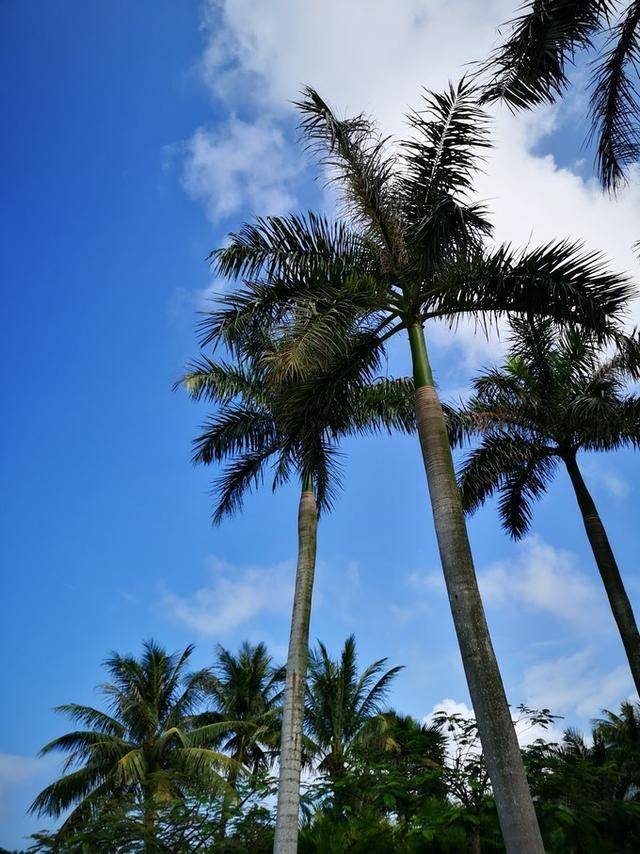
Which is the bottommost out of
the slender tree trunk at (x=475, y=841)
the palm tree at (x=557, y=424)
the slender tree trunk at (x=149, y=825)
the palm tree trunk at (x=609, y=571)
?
the slender tree trunk at (x=475, y=841)

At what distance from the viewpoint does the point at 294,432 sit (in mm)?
12125

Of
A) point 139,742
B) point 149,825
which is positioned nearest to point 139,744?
point 139,742

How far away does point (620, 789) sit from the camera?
1412cm

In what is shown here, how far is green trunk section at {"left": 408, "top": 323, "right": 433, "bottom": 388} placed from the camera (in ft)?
34.0

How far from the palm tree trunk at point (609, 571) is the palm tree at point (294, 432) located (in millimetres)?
4530

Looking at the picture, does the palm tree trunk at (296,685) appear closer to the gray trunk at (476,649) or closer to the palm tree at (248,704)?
the gray trunk at (476,649)

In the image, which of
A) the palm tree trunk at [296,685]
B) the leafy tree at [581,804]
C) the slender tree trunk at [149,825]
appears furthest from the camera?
the slender tree trunk at [149,825]

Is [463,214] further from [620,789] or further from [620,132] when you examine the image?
[620,789]

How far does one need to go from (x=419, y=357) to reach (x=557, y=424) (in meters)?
7.09

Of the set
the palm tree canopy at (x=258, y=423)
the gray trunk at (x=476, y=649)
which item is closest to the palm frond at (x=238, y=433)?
the palm tree canopy at (x=258, y=423)

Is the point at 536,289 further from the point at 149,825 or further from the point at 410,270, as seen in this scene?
the point at 149,825

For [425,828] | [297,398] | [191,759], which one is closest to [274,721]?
[191,759]

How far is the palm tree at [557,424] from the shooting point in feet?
49.4

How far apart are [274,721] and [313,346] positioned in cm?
2205
